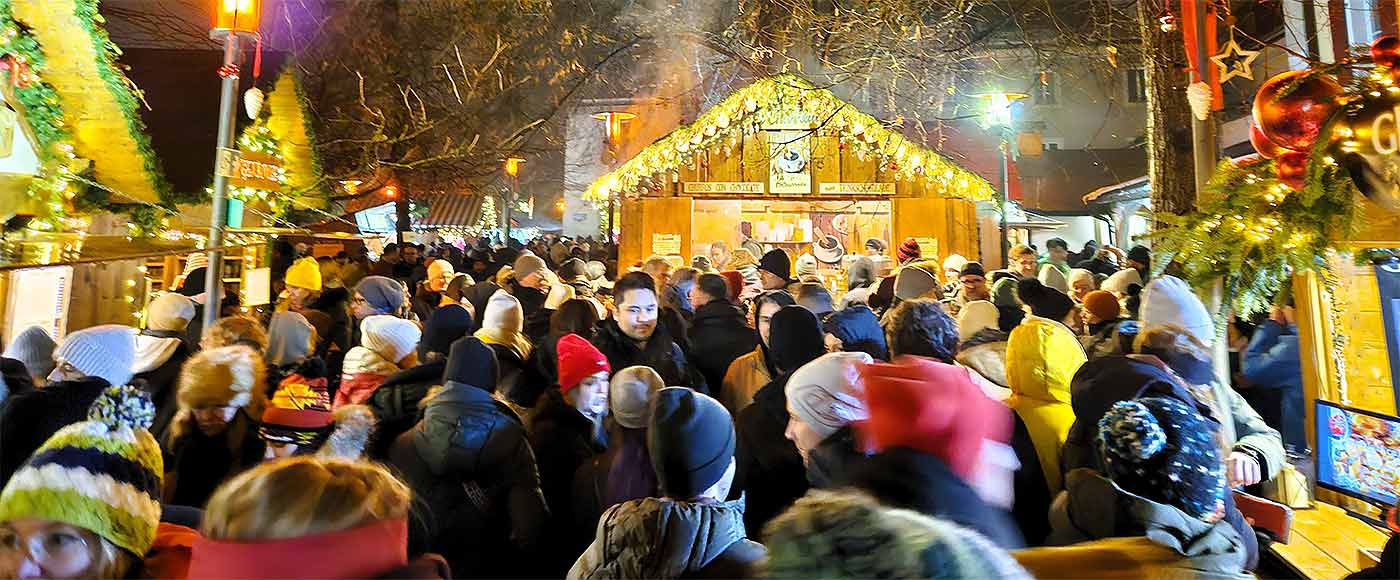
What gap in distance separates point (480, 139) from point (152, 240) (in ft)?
40.8

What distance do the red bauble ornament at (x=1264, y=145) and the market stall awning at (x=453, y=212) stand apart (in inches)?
1348

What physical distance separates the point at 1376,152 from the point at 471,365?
158 inches

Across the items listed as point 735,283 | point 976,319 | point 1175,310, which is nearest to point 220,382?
point 976,319

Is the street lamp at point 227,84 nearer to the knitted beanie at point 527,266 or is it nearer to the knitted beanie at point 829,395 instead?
the knitted beanie at point 527,266

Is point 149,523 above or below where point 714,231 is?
below

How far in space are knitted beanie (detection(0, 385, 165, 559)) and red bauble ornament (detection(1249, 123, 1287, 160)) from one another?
5.12 m

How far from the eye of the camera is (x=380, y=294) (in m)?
5.45

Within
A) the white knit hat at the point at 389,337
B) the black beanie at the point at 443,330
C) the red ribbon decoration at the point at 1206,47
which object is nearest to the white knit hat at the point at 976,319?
the red ribbon decoration at the point at 1206,47

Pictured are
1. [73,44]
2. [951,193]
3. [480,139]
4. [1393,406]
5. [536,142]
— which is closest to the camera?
[1393,406]

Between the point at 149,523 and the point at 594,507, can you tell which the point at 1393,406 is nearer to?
the point at 594,507

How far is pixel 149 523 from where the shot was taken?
199 cm

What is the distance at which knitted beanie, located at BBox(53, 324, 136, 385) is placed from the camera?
124 inches

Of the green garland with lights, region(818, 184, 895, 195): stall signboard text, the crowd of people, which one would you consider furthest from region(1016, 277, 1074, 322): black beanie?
region(818, 184, 895, 195): stall signboard text

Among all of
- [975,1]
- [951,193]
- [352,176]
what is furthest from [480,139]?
[975,1]
